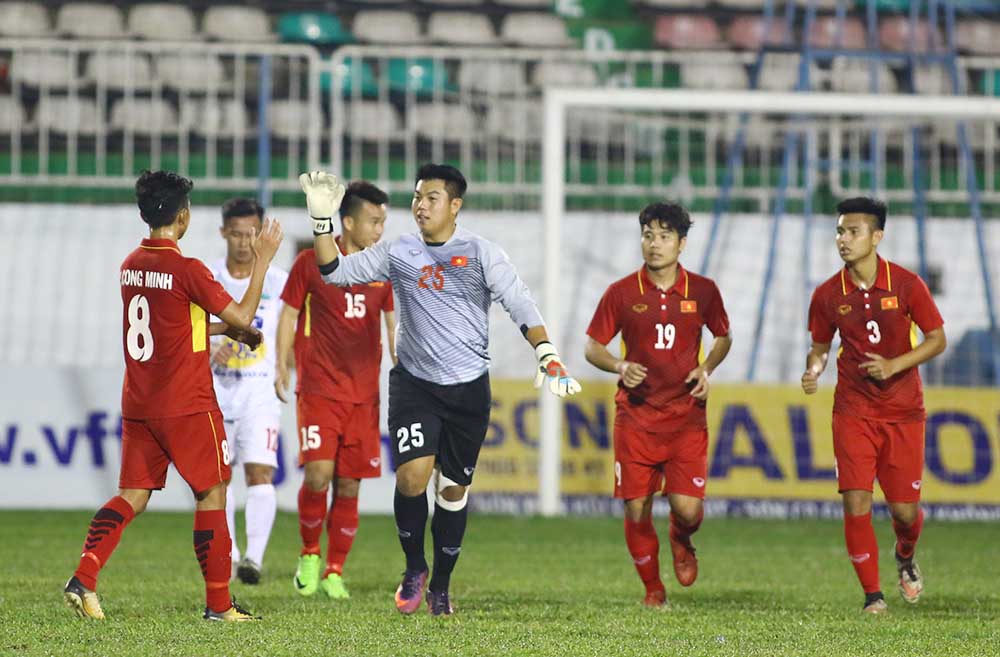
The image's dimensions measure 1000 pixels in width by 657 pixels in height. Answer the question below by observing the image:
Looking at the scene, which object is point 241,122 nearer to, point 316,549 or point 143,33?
point 143,33

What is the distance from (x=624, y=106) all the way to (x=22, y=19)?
918cm

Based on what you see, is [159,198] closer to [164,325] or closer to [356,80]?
[164,325]

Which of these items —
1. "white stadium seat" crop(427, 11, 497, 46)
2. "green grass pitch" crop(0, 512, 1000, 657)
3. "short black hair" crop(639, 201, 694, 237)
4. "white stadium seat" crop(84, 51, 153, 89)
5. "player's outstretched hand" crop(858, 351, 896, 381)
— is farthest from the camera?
"white stadium seat" crop(427, 11, 497, 46)

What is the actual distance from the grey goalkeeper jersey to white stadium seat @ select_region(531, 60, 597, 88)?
10627mm

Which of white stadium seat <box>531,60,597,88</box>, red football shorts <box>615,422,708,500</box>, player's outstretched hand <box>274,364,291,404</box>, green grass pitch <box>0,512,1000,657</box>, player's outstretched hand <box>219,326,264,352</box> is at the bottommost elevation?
green grass pitch <box>0,512,1000,657</box>

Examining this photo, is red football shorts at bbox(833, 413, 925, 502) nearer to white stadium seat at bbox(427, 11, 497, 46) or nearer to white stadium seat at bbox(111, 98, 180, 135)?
white stadium seat at bbox(111, 98, 180, 135)

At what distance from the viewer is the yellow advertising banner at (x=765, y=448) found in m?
13.7

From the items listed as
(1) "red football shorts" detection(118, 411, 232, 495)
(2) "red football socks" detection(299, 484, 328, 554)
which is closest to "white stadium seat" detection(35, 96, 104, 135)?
(2) "red football socks" detection(299, 484, 328, 554)

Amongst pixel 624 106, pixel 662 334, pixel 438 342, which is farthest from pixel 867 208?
pixel 624 106

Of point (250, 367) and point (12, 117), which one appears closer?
point (250, 367)

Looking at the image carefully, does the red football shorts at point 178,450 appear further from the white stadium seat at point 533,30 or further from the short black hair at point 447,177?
the white stadium seat at point 533,30

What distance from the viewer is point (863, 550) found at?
8047 mm

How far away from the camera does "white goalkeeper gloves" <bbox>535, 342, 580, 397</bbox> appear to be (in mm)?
6781

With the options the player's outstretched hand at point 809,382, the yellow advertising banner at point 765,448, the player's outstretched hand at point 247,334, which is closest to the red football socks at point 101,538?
the player's outstretched hand at point 247,334
